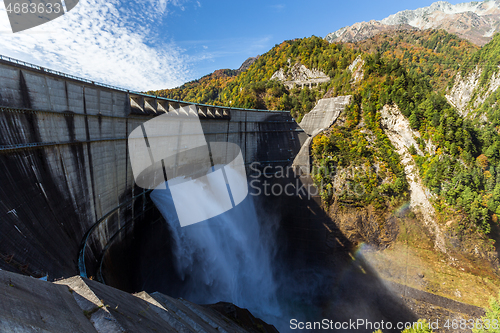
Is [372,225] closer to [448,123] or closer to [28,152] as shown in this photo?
[448,123]

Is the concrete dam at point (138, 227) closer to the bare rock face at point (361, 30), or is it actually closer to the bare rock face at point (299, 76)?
the bare rock face at point (299, 76)

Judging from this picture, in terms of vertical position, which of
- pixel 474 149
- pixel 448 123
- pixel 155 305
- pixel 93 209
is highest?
pixel 448 123

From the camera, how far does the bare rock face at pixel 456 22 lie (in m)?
149

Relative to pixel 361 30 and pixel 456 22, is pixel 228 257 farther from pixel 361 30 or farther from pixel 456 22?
pixel 456 22

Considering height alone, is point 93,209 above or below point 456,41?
below

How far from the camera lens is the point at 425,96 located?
26.6 m

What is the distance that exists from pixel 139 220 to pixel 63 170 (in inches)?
319

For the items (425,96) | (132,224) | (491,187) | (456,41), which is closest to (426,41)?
(456,41)

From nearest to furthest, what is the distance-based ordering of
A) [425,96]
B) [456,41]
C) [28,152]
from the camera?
1. [28,152]
2. [425,96]
3. [456,41]

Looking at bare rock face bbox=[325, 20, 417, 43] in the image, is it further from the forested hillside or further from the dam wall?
the dam wall

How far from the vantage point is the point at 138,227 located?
18.1 metres

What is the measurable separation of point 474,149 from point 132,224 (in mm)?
36234

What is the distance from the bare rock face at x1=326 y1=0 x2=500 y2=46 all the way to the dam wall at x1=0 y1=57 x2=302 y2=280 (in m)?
204

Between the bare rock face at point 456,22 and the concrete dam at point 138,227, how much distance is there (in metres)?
189
